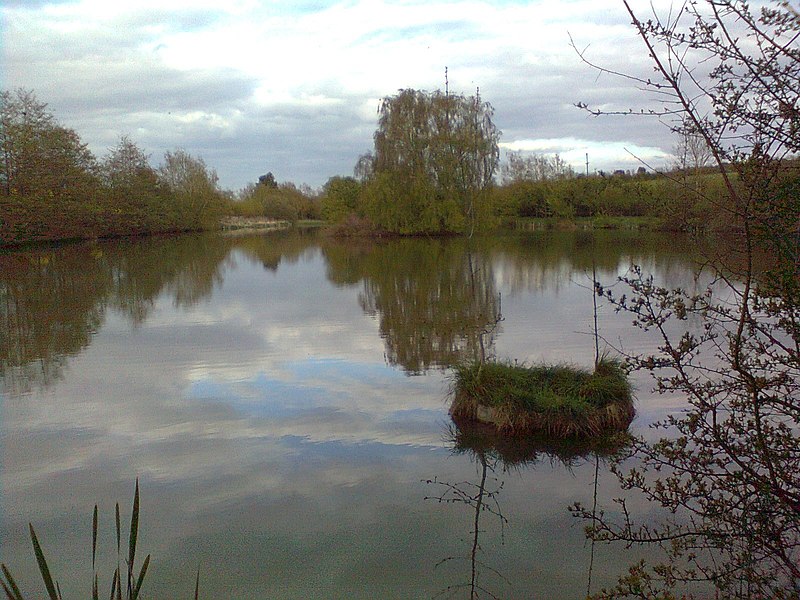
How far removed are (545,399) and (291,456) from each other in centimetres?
228

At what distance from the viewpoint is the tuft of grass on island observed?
5.88 metres

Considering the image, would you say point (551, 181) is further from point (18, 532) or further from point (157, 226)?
point (18, 532)

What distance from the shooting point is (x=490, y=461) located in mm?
5441

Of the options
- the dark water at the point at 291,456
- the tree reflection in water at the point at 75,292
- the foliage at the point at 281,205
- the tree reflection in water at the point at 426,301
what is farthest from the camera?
the foliage at the point at 281,205

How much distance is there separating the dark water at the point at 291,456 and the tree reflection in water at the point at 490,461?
22 mm

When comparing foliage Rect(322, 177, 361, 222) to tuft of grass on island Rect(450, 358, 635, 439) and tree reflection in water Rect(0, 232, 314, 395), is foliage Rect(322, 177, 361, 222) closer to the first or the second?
tree reflection in water Rect(0, 232, 314, 395)

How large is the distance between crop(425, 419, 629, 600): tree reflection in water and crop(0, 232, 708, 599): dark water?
2 centimetres

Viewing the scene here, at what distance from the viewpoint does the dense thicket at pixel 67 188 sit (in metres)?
27.9

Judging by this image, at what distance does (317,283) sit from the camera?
1812 centimetres

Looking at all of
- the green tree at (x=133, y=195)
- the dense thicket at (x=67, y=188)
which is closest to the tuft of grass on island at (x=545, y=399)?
the dense thicket at (x=67, y=188)

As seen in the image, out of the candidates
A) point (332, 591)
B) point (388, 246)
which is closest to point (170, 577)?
point (332, 591)

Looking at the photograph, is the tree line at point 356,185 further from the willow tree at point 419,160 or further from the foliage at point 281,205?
the foliage at point 281,205

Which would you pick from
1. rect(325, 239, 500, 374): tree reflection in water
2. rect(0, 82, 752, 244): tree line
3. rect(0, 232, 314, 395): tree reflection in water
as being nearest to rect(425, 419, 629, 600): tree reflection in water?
rect(325, 239, 500, 374): tree reflection in water

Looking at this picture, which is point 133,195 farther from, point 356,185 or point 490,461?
point 490,461
